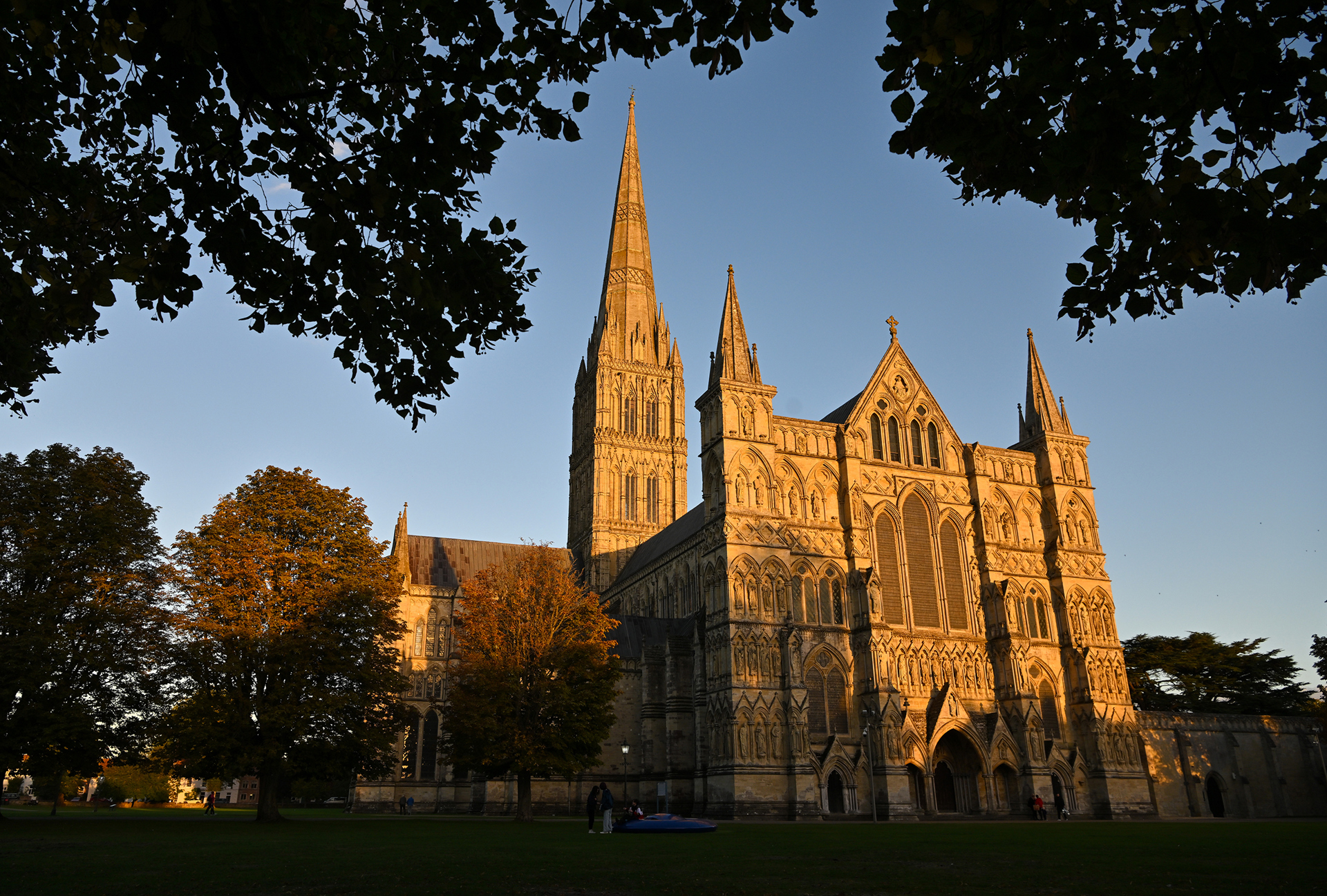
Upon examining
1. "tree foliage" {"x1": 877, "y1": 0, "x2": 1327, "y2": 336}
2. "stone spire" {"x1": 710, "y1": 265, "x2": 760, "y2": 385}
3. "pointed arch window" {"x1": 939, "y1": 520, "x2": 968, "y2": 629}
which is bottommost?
"tree foliage" {"x1": 877, "y1": 0, "x2": 1327, "y2": 336}

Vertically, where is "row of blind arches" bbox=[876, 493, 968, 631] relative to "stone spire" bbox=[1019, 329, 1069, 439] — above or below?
below

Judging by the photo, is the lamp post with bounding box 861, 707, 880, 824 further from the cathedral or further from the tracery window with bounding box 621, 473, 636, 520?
the tracery window with bounding box 621, 473, 636, 520

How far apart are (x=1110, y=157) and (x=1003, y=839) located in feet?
63.2

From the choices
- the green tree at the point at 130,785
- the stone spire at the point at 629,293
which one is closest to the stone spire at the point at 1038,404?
the stone spire at the point at 629,293

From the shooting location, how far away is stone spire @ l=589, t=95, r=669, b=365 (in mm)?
74250

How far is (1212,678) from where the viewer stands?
196ft

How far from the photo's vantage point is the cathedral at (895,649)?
A: 37469 millimetres

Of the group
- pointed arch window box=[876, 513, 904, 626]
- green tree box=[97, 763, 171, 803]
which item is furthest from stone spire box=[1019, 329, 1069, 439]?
green tree box=[97, 763, 171, 803]

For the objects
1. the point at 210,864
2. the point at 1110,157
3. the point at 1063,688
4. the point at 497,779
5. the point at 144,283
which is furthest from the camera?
the point at 497,779

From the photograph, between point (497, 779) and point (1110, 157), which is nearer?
point (1110, 157)

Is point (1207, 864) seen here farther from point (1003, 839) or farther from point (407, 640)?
point (407, 640)

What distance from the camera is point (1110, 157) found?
6.29 meters

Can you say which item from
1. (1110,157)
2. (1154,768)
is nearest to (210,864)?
(1110,157)

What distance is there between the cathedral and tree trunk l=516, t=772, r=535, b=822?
24.7 ft
